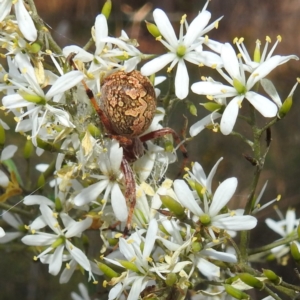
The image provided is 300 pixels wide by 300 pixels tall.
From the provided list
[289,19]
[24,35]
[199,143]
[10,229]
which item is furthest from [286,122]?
[24,35]

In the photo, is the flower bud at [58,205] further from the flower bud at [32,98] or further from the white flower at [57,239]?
the flower bud at [32,98]

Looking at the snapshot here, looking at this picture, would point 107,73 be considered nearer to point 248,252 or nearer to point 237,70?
point 237,70

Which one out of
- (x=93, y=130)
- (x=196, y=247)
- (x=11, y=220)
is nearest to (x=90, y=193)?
(x=93, y=130)

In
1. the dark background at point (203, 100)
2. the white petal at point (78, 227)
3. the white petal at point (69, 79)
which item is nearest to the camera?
the white petal at point (69, 79)

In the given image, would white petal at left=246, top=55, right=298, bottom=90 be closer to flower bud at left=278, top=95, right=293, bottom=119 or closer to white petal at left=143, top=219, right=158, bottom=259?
flower bud at left=278, top=95, right=293, bottom=119

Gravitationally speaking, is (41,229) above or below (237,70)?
below

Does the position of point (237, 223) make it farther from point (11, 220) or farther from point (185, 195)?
point (11, 220)

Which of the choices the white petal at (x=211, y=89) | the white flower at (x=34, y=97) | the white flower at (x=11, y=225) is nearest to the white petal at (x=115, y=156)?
the white flower at (x=34, y=97)

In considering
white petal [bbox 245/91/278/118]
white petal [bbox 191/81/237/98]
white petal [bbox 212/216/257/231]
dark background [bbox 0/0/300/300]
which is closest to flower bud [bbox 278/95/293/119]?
white petal [bbox 245/91/278/118]
